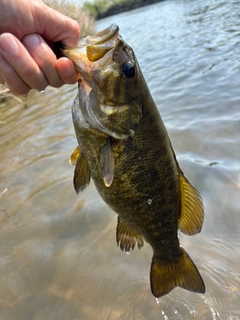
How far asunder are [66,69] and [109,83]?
0.83ft

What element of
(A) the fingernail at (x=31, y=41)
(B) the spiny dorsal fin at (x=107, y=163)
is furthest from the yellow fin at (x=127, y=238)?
(A) the fingernail at (x=31, y=41)

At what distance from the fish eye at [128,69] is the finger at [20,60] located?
473 millimetres

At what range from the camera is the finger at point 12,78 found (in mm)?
1883

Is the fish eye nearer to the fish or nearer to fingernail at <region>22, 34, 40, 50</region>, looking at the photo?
the fish

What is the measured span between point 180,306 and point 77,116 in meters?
1.88

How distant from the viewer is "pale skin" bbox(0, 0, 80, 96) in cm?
183

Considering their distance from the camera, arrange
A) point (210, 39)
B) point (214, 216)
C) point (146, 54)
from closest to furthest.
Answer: point (214, 216)
point (210, 39)
point (146, 54)

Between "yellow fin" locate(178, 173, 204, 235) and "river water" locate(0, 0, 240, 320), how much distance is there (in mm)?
954

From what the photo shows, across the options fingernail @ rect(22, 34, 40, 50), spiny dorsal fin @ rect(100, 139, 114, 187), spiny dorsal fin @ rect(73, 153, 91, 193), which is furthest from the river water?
fingernail @ rect(22, 34, 40, 50)

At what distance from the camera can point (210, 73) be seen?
841cm

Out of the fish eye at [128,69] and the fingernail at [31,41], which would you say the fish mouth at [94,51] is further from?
the fingernail at [31,41]

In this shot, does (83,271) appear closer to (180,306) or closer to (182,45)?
(180,306)

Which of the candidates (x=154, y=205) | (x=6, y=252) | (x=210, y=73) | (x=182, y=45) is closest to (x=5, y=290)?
(x=6, y=252)

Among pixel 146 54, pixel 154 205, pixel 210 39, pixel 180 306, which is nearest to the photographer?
pixel 154 205
